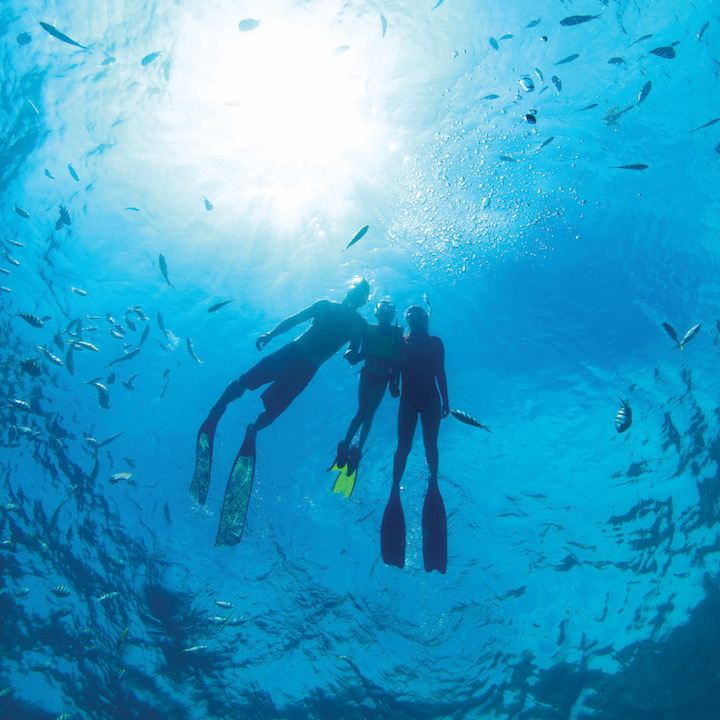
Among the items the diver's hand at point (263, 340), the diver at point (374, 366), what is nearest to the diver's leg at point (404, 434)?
the diver at point (374, 366)

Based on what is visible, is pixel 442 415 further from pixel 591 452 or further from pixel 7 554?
pixel 7 554

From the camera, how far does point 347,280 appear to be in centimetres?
1448

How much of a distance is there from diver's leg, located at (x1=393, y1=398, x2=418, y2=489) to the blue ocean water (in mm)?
7640

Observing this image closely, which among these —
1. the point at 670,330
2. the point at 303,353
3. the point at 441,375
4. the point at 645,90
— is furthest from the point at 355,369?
the point at 645,90

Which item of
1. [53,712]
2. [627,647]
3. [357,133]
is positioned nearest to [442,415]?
[357,133]

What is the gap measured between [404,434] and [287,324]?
2.79 metres

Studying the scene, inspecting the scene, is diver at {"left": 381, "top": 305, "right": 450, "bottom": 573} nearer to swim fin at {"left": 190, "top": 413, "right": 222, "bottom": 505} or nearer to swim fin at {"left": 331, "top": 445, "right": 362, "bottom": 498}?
swim fin at {"left": 331, "top": 445, "right": 362, "bottom": 498}

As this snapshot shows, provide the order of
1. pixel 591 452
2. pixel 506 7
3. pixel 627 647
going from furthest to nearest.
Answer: pixel 627 647 < pixel 591 452 < pixel 506 7

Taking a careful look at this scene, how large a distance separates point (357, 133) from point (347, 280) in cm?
479

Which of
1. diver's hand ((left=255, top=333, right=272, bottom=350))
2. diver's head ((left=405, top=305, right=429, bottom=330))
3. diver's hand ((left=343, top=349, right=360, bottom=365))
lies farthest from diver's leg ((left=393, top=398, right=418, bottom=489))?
diver's hand ((left=255, top=333, right=272, bottom=350))

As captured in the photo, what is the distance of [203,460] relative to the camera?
6.84 meters

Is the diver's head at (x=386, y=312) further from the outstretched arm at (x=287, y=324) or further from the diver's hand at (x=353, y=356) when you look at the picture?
the outstretched arm at (x=287, y=324)

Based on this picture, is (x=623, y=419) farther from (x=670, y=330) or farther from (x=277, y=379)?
(x=277, y=379)

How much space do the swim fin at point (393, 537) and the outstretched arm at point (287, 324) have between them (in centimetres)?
332
